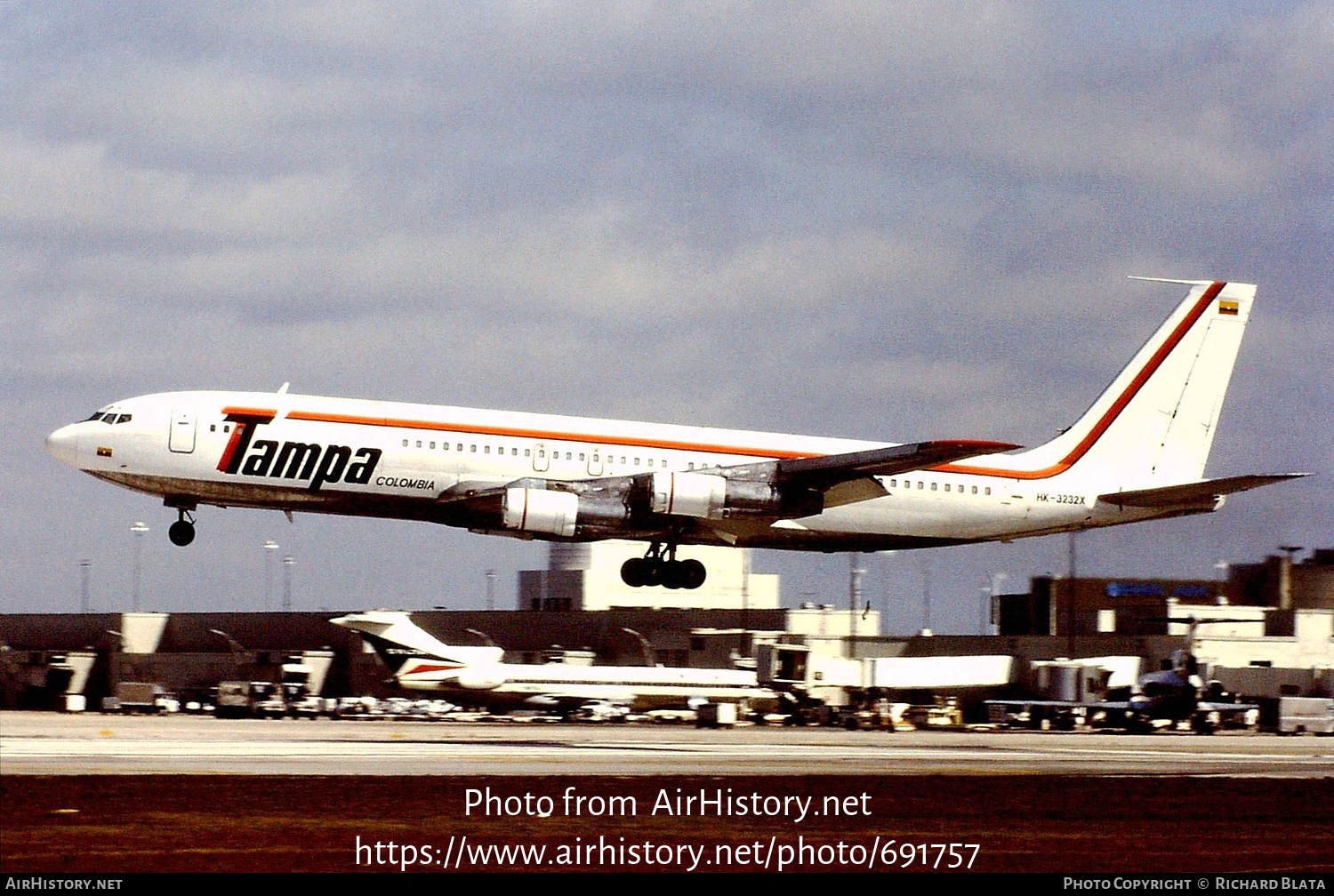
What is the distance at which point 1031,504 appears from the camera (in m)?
60.2

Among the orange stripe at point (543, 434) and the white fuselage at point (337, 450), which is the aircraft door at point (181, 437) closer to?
the white fuselage at point (337, 450)

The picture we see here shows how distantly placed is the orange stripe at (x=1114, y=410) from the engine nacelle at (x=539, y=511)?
12894 millimetres

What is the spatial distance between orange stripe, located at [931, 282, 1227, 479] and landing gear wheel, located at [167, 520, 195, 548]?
77.7ft

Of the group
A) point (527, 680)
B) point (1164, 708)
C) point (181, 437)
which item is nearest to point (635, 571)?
point (527, 680)

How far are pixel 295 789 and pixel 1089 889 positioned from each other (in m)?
15.2

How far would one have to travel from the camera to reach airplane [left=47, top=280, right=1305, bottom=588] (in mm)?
51812

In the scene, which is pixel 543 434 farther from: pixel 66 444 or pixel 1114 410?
pixel 1114 410

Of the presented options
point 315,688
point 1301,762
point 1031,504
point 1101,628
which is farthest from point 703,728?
point 1101,628

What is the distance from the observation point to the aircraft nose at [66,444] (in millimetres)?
52500

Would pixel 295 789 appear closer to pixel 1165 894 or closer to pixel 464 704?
pixel 1165 894

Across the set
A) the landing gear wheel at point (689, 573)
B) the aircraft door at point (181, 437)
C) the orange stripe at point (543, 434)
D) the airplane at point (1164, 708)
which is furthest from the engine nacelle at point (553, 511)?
the airplane at point (1164, 708)

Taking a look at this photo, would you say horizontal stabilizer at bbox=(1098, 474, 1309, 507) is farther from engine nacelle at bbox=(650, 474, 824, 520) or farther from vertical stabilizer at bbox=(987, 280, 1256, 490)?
engine nacelle at bbox=(650, 474, 824, 520)

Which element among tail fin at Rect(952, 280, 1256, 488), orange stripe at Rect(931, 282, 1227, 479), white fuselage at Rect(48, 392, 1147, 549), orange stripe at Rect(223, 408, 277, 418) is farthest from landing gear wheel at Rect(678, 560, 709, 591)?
orange stripe at Rect(223, 408, 277, 418)

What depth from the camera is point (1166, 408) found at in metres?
63.9
